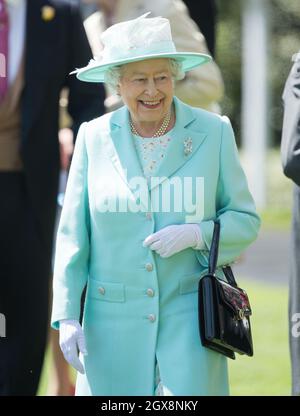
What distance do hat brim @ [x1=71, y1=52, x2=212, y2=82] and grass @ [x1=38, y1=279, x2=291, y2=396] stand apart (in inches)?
104

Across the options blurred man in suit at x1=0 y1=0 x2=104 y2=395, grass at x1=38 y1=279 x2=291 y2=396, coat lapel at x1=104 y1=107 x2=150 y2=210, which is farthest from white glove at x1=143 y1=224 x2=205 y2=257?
grass at x1=38 y1=279 x2=291 y2=396

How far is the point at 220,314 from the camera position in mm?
5168

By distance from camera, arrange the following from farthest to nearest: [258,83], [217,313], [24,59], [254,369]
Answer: [258,83]
[254,369]
[24,59]
[217,313]

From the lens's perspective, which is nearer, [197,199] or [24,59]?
[197,199]

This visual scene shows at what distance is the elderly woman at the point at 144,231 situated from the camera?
529cm

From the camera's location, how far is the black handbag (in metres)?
5.15

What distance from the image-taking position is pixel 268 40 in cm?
2158

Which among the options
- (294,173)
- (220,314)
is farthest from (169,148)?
(294,173)

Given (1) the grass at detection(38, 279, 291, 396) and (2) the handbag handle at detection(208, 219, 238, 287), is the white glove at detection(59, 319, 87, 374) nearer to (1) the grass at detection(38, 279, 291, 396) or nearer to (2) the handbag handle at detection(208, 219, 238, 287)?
(2) the handbag handle at detection(208, 219, 238, 287)

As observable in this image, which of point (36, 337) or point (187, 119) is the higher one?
point (187, 119)

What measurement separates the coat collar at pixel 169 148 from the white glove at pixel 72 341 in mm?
538

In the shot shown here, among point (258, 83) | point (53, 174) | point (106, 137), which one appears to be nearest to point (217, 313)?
point (106, 137)
